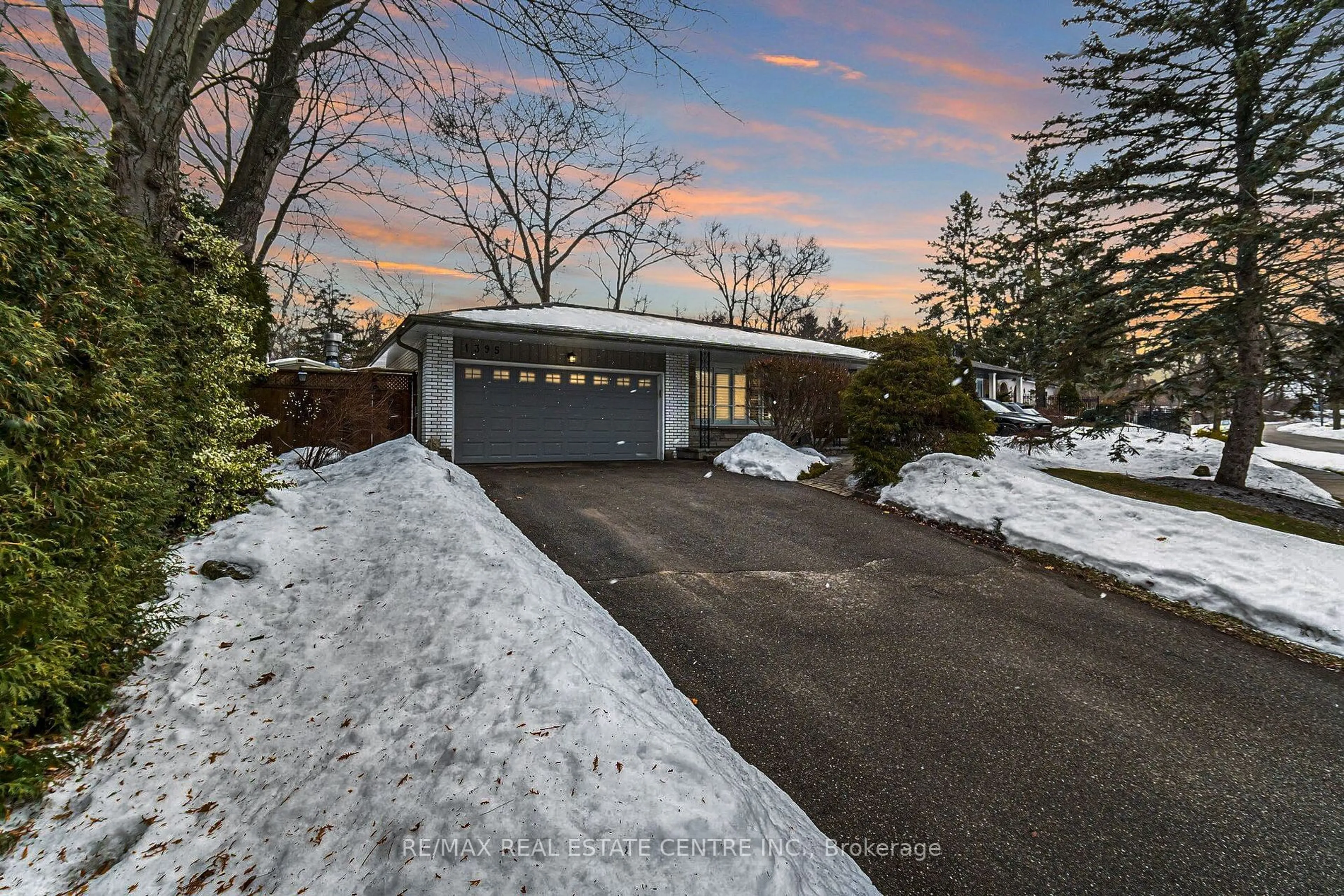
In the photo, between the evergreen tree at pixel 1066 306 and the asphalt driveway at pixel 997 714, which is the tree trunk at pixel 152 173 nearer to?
the asphalt driveway at pixel 997 714

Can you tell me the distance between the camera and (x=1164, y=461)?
9.88m

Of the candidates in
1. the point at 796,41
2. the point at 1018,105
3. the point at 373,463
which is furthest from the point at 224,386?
the point at 1018,105

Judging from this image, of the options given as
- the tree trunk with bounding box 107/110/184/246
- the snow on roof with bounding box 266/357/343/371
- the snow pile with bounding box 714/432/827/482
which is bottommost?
the snow pile with bounding box 714/432/827/482

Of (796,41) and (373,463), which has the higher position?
(796,41)

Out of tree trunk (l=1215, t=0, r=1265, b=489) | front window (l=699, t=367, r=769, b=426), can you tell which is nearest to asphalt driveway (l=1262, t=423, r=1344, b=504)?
tree trunk (l=1215, t=0, r=1265, b=489)

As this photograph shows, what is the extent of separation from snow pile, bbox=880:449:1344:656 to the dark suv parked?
11.9 metres

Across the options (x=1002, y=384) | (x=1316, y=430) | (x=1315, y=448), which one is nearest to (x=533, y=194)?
(x=1002, y=384)

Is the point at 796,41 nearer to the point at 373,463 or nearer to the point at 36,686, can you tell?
the point at 373,463

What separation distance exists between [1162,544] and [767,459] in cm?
608

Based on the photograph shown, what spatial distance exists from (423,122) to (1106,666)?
8.25 metres

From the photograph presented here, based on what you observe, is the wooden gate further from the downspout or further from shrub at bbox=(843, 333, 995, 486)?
shrub at bbox=(843, 333, 995, 486)

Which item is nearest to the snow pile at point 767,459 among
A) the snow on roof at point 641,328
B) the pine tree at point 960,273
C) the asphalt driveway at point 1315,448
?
the snow on roof at point 641,328

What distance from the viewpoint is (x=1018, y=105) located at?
9.02m

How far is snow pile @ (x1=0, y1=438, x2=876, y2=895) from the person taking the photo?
1374 millimetres
